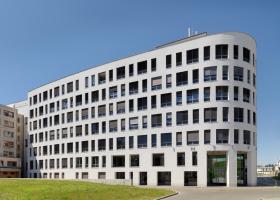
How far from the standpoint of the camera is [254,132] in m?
64.6

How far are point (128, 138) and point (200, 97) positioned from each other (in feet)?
52.5

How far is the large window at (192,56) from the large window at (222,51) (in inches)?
133

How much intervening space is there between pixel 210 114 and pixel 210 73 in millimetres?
6055

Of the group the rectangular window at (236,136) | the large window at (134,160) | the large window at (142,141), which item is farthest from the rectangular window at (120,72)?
the rectangular window at (236,136)

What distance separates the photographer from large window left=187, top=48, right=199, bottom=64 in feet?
211

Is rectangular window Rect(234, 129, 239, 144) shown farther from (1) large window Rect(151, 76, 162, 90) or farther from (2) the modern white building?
(1) large window Rect(151, 76, 162, 90)

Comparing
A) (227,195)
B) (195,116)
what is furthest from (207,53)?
(227,195)

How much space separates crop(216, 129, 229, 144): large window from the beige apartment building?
188ft

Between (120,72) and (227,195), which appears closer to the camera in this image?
(227,195)

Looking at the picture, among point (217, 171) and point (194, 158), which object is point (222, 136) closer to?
point (194, 158)

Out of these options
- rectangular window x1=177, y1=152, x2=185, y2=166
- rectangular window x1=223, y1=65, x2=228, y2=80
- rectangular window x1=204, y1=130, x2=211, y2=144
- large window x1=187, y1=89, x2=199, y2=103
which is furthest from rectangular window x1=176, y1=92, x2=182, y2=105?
rectangular window x1=177, y1=152, x2=185, y2=166

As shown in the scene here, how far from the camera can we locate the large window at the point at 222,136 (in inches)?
2383

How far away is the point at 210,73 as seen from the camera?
62.5 metres

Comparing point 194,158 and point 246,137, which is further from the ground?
point 246,137
